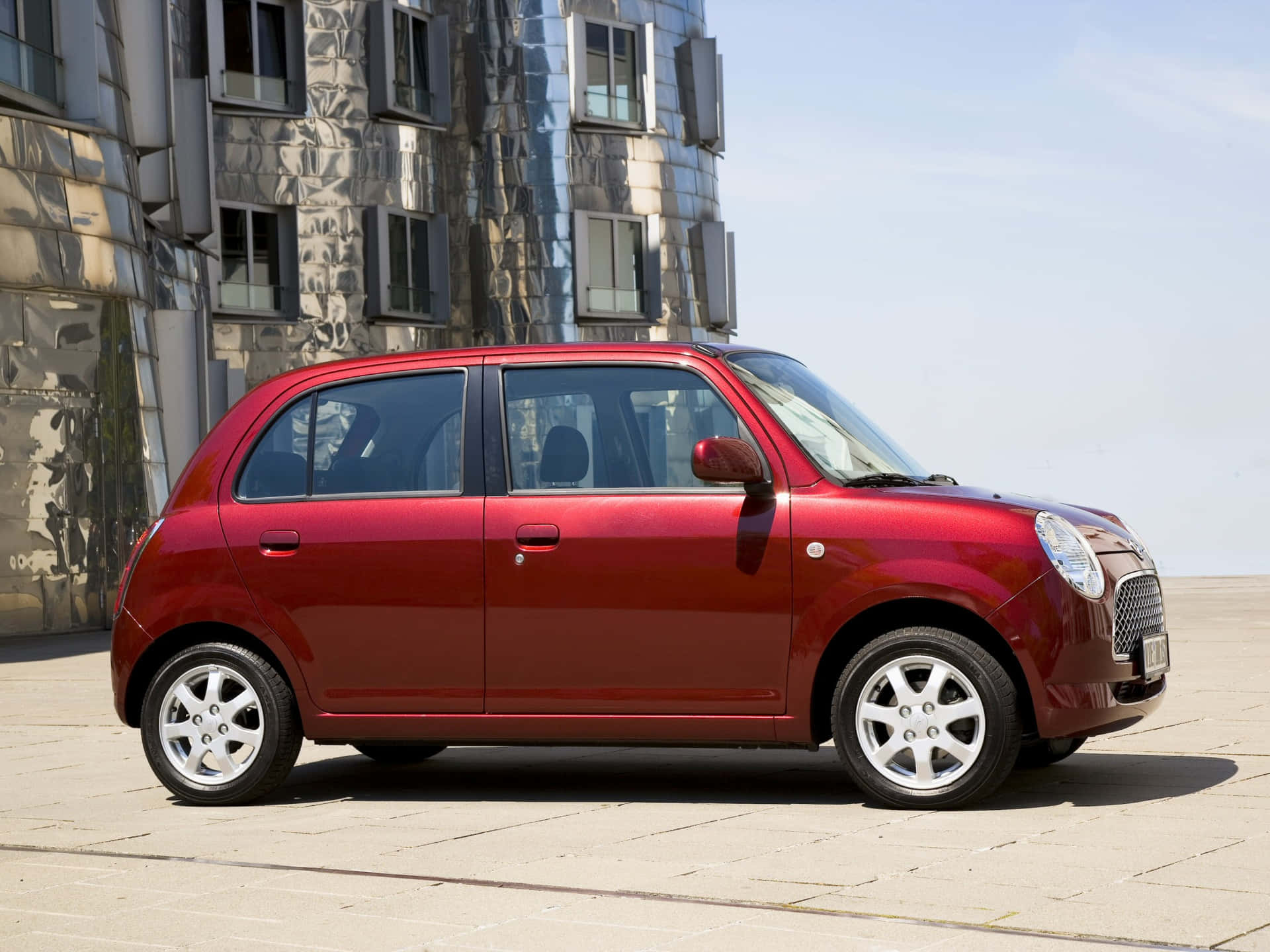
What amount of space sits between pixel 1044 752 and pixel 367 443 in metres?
3.21

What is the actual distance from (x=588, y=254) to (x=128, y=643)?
22875mm

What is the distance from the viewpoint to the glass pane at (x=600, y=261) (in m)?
30.7

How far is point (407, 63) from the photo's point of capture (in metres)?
29.9

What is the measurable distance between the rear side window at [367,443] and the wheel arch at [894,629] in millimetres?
1696

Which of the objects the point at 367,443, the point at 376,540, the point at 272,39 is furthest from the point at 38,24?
the point at 376,540

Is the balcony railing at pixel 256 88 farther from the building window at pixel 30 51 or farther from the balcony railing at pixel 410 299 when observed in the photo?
the building window at pixel 30 51

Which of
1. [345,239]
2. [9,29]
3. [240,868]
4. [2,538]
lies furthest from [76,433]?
[240,868]

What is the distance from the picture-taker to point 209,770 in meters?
7.98

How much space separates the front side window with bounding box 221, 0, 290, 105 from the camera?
28.1 m

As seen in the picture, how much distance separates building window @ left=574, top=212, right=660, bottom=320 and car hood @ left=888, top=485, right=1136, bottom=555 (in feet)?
75.9

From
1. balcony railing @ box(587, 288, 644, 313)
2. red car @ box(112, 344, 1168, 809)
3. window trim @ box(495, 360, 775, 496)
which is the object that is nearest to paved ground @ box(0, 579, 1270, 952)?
red car @ box(112, 344, 1168, 809)

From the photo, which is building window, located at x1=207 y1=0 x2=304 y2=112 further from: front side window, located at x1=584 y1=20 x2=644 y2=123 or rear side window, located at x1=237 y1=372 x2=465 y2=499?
rear side window, located at x1=237 y1=372 x2=465 y2=499

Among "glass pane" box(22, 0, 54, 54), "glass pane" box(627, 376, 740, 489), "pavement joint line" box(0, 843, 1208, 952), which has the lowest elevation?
"pavement joint line" box(0, 843, 1208, 952)

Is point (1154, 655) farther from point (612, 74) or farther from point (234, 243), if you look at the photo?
point (612, 74)
